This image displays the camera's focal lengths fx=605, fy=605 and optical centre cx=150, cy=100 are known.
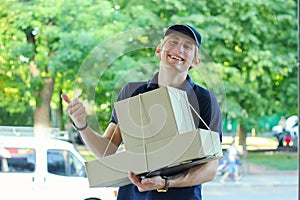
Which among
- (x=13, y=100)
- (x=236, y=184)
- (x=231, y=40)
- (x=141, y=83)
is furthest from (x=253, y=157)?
(x=141, y=83)

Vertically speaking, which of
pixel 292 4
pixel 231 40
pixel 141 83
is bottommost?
pixel 141 83

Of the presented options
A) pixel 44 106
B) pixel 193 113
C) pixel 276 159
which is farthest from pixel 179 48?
pixel 276 159

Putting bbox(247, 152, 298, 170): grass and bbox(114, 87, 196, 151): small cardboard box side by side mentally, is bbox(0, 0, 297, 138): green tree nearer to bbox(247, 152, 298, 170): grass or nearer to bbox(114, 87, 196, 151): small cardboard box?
bbox(247, 152, 298, 170): grass

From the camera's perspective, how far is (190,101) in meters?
1.23

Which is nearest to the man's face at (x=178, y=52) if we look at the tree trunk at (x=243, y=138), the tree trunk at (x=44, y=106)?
the tree trunk at (x=44, y=106)

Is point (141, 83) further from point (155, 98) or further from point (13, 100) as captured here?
point (13, 100)

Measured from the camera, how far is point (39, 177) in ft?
7.61

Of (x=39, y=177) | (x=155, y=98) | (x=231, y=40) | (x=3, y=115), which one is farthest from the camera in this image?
(x=231, y=40)

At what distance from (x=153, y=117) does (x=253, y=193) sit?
2.78 metres

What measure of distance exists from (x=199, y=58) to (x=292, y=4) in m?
2.63

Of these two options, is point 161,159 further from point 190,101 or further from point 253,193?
point 253,193

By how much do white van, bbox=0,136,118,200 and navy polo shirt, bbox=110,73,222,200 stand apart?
0.91 meters

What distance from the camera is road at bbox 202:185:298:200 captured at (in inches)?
137

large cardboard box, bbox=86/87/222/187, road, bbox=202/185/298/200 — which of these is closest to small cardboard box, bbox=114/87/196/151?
large cardboard box, bbox=86/87/222/187
